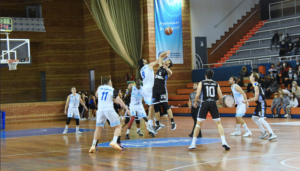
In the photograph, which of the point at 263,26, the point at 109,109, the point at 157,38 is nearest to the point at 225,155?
the point at 109,109

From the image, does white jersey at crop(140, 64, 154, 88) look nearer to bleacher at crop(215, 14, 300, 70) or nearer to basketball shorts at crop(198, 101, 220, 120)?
basketball shorts at crop(198, 101, 220, 120)

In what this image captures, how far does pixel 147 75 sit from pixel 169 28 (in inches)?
591

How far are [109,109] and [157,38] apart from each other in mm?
16997

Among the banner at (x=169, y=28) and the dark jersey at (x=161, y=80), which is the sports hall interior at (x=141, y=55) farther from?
the dark jersey at (x=161, y=80)

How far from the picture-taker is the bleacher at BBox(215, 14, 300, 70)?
25902 millimetres

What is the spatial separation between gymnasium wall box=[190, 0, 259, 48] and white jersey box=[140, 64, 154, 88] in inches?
631

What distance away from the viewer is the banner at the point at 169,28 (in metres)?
26.4

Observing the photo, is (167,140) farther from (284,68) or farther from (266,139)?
(284,68)

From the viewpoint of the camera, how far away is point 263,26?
96.6ft

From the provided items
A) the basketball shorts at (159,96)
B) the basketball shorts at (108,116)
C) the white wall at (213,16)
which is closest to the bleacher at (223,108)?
the white wall at (213,16)

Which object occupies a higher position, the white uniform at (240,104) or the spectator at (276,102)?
the white uniform at (240,104)

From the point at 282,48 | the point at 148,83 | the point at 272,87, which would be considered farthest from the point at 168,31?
the point at 148,83

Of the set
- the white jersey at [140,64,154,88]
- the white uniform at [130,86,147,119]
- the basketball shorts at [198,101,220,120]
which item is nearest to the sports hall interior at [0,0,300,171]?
the white uniform at [130,86,147,119]

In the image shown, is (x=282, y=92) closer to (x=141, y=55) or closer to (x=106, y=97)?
(x=141, y=55)
